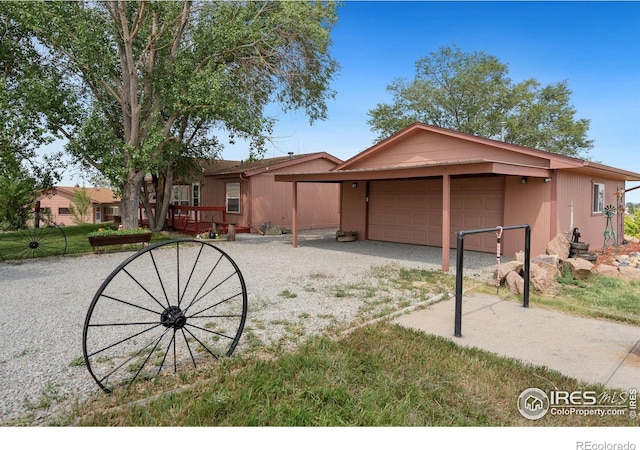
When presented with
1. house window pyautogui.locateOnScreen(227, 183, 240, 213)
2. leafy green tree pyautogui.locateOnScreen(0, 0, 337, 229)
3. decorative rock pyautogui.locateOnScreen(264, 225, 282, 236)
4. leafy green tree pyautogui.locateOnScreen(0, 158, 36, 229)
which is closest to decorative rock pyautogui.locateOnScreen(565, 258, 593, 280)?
leafy green tree pyautogui.locateOnScreen(0, 0, 337, 229)

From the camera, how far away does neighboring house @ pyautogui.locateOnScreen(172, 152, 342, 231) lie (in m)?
16.5

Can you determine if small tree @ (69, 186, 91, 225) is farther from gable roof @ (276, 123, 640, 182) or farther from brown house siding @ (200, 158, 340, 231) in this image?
gable roof @ (276, 123, 640, 182)

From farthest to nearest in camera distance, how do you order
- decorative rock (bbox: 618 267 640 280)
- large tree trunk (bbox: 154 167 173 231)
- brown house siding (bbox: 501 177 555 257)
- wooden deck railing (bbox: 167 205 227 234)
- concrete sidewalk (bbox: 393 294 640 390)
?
large tree trunk (bbox: 154 167 173 231) < wooden deck railing (bbox: 167 205 227 234) < brown house siding (bbox: 501 177 555 257) < decorative rock (bbox: 618 267 640 280) < concrete sidewalk (bbox: 393 294 640 390)

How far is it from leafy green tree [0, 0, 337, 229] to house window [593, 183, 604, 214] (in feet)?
29.7

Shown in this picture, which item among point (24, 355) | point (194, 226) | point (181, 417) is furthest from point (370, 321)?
point (194, 226)

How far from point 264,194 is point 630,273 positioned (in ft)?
42.5

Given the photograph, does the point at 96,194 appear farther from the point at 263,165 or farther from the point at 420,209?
the point at 420,209

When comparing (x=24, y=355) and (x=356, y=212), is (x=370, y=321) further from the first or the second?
(x=356, y=212)

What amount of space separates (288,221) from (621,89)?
13.9 meters

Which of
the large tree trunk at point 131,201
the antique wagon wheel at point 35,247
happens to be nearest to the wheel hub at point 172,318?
the antique wagon wheel at point 35,247

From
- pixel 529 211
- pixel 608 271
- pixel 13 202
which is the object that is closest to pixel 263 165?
pixel 13 202

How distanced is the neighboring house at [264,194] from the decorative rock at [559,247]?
30.5 ft

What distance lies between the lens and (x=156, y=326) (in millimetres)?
3230

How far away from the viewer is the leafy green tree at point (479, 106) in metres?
25.5
